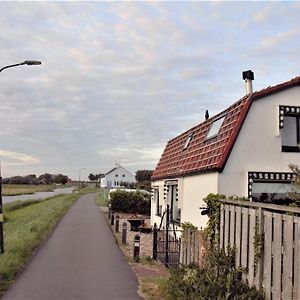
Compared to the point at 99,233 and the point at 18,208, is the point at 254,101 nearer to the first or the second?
the point at 99,233

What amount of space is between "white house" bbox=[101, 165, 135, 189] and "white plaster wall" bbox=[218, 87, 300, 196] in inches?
4110

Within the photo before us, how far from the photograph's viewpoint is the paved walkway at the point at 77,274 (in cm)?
825

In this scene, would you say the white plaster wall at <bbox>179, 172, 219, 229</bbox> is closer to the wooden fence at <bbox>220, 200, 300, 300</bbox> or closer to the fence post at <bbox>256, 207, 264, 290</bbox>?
the wooden fence at <bbox>220, 200, 300, 300</bbox>

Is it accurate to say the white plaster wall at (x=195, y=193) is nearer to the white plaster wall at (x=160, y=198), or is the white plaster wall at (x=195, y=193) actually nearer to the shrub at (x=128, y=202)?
the white plaster wall at (x=160, y=198)

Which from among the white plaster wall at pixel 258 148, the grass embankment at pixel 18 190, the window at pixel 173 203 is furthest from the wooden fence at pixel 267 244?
the grass embankment at pixel 18 190

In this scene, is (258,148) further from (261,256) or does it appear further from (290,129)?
(261,256)

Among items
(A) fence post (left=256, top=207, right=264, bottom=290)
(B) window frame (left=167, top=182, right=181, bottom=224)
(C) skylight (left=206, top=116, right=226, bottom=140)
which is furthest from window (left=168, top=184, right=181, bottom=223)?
(A) fence post (left=256, top=207, right=264, bottom=290)

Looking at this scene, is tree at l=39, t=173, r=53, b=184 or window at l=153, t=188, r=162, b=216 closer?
window at l=153, t=188, r=162, b=216

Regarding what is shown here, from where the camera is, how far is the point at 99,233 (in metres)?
18.9

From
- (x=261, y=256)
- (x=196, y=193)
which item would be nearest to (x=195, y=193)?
(x=196, y=193)

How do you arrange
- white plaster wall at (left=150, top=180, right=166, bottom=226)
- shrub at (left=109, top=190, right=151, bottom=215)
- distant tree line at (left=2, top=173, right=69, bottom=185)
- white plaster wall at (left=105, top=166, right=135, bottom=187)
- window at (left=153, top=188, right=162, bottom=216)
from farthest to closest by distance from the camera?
distant tree line at (left=2, top=173, right=69, bottom=185)
white plaster wall at (left=105, top=166, right=135, bottom=187)
shrub at (left=109, top=190, right=151, bottom=215)
window at (left=153, top=188, right=162, bottom=216)
white plaster wall at (left=150, top=180, right=166, bottom=226)

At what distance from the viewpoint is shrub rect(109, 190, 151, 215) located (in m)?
32.6

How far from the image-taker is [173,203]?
57.2ft

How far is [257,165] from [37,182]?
140031 millimetres
